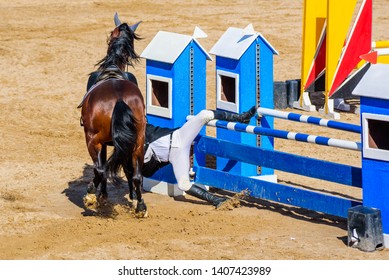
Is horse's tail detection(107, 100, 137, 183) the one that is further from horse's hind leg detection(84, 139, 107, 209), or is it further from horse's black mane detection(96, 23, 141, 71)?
horse's black mane detection(96, 23, 141, 71)

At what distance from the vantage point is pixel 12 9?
20.1 m

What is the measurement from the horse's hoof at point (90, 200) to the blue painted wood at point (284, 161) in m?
1.35

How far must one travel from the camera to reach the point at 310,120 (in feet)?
35.8

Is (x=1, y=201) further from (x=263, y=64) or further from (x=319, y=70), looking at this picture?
(x=319, y=70)

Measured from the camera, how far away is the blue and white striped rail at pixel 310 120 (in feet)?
34.3

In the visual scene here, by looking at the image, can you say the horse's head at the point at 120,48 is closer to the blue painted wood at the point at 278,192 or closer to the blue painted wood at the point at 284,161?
the blue painted wood at the point at 284,161

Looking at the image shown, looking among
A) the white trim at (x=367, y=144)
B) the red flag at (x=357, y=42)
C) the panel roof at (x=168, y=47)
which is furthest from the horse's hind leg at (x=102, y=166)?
the red flag at (x=357, y=42)

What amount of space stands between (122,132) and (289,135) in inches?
59.1

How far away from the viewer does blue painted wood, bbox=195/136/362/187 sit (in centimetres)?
993

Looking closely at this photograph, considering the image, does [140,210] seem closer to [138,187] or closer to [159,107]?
[138,187]

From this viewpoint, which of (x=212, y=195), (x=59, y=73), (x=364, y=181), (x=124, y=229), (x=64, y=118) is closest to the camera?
(x=364, y=181)

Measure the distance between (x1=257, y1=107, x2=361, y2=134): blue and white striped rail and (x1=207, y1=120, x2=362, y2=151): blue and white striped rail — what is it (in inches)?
13.0

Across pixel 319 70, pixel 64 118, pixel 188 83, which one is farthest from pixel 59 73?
pixel 188 83

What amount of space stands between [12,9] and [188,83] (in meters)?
9.27
